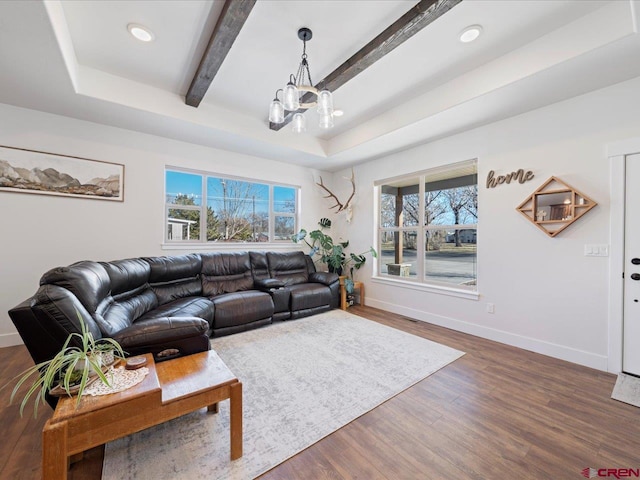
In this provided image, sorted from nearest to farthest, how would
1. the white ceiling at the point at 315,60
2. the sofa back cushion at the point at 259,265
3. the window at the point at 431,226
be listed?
the white ceiling at the point at 315,60
the window at the point at 431,226
the sofa back cushion at the point at 259,265

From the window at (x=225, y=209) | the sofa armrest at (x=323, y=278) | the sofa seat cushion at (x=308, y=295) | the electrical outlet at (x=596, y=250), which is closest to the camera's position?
the electrical outlet at (x=596, y=250)

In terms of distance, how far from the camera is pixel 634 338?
7.80 ft

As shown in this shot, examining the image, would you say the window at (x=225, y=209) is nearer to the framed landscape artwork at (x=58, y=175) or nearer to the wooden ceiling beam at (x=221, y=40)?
the framed landscape artwork at (x=58, y=175)

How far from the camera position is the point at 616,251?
245 centimetres

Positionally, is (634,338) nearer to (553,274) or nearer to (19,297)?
(553,274)

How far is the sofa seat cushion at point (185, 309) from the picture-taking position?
2.75 m

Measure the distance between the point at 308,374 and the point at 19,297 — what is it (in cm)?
345

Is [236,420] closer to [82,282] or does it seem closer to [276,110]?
[82,282]

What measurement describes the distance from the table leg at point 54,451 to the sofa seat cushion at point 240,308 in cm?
214

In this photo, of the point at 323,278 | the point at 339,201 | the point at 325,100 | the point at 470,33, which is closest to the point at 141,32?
the point at 325,100

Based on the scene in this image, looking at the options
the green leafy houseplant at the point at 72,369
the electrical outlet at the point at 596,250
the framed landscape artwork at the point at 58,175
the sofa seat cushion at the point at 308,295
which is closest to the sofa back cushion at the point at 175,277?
the framed landscape artwork at the point at 58,175

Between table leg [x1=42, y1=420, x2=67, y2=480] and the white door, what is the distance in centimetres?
409

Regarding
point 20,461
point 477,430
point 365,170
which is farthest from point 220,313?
point 365,170

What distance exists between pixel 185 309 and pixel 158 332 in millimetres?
1188
